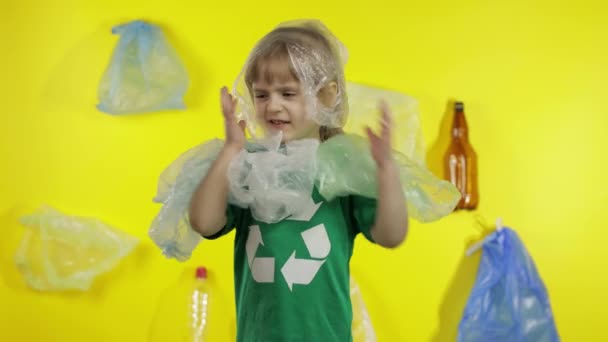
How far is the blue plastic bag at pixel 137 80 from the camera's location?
1.81m

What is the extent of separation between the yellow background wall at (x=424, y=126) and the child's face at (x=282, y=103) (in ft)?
2.86

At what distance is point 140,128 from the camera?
1.83m

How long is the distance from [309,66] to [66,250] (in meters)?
1.10

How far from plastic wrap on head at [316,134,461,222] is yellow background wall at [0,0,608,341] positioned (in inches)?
35.2

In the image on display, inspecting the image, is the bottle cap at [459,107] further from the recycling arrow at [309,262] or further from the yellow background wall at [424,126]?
the recycling arrow at [309,262]

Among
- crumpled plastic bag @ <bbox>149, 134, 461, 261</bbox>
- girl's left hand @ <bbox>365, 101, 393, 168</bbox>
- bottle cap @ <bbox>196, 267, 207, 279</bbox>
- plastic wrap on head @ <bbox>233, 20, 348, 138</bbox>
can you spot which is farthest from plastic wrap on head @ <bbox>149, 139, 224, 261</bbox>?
bottle cap @ <bbox>196, 267, 207, 279</bbox>

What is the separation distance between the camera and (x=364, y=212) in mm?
953

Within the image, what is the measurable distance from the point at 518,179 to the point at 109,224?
1105mm

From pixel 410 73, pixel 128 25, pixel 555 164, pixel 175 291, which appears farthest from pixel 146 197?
pixel 555 164

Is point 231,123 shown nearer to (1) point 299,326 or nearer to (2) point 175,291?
(1) point 299,326

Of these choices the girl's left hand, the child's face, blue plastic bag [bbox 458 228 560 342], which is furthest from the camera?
blue plastic bag [bbox 458 228 560 342]

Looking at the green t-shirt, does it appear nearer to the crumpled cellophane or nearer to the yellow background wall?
the crumpled cellophane

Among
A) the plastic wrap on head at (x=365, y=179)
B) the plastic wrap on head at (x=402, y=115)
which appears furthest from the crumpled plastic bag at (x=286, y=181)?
the plastic wrap on head at (x=402, y=115)

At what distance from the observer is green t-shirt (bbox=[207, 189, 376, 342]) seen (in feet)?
2.97
